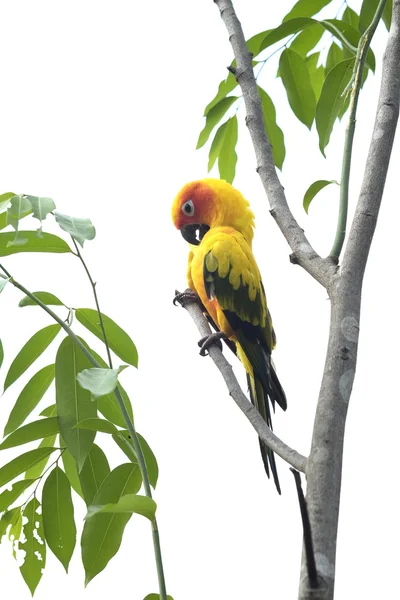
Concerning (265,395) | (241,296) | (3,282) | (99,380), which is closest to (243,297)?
(241,296)

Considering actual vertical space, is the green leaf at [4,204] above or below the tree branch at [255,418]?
above

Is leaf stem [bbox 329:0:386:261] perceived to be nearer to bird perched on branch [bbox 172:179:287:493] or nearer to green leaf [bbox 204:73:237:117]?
green leaf [bbox 204:73:237:117]

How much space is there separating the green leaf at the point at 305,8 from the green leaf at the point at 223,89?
0.21 meters

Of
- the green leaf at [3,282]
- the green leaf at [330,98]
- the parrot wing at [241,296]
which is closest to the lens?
the green leaf at [3,282]

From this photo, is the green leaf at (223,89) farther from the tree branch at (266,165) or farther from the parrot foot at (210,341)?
the parrot foot at (210,341)

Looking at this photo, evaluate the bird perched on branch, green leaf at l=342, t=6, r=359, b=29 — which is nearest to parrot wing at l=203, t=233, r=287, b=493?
the bird perched on branch

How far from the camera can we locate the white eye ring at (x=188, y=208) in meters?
2.34

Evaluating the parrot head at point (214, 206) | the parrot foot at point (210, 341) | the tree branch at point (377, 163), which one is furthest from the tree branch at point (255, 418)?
the parrot head at point (214, 206)

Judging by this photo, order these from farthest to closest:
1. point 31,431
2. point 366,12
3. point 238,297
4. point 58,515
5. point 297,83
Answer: point 238,297, point 297,83, point 366,12, point 58,515, point 31,431

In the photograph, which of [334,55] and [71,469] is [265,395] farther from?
[334,55]

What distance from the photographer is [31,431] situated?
3.78 feet

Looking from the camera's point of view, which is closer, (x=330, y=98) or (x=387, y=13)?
(x=330, y=98)

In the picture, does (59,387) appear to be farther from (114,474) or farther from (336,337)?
(336,337)

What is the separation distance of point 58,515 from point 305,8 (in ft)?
3.86
